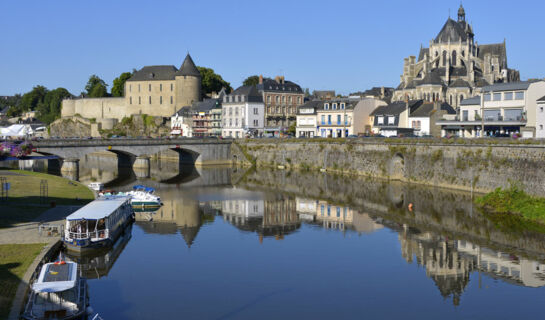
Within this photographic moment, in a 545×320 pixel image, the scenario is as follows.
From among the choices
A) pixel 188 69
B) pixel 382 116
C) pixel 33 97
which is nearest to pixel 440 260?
pixel 382 116

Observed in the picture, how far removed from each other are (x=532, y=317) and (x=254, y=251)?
14.4m

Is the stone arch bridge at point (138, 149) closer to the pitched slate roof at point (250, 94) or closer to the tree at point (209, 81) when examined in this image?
the pitched slate roof at point (250, 94)

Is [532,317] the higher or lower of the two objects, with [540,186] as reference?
lower

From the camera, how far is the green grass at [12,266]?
19.1 metres

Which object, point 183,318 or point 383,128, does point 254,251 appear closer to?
point 183,318

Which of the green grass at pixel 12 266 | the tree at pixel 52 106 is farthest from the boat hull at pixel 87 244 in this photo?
the tree at pixel 52 106

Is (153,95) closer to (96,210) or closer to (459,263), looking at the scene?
(96,210)

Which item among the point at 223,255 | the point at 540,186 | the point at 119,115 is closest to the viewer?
the point at 223,255

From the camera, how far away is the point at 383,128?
251ft

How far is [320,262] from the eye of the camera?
2841 centimetres

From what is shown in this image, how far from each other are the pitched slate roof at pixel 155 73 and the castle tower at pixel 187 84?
157 inches

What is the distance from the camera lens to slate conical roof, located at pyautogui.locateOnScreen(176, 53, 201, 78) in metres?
109

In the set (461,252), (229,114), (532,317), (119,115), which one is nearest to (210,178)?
(229,114)

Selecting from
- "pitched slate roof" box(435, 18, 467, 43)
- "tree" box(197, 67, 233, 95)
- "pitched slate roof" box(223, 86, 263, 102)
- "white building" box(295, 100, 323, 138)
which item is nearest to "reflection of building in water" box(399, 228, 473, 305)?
"white building" box(295, 100, 323, 138)
